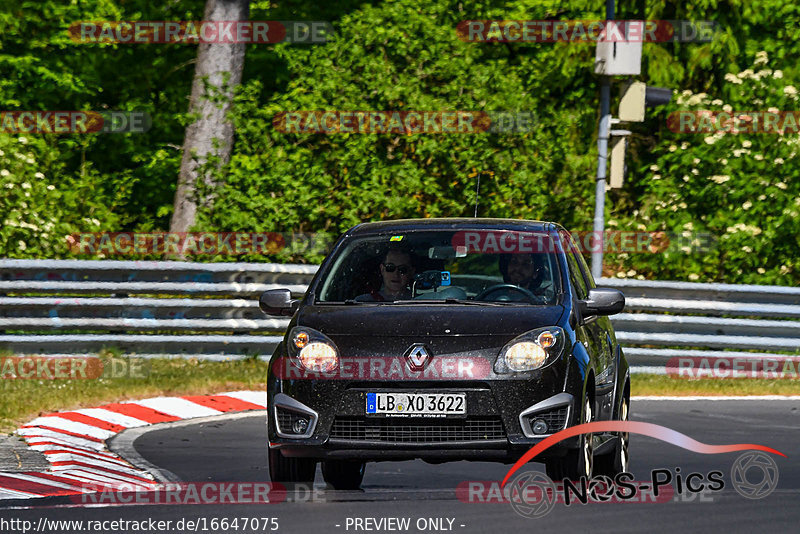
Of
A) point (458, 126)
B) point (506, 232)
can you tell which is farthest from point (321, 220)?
point (506, 232)

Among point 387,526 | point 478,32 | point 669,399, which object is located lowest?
point 669,399

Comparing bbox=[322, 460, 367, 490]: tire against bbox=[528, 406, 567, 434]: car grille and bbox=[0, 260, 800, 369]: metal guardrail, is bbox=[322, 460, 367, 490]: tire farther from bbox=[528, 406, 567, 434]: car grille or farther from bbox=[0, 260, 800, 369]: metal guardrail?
bbox=[0, 260, 800, 369]: metal guardrail

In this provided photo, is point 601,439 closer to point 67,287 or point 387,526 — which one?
point 387,526

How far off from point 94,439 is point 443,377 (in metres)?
4.14

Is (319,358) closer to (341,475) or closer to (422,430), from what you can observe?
(422,430)

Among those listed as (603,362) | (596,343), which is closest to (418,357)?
(596,343)

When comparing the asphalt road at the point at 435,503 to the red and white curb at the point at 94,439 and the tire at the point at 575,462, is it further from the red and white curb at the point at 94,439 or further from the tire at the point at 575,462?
the red and white curb at the point at 94,439

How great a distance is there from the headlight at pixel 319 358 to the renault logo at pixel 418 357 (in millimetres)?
395

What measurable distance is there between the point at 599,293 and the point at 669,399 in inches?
262

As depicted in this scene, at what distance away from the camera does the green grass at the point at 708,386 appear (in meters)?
16.5

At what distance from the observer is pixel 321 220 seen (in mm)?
19625

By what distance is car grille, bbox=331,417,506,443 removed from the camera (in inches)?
337

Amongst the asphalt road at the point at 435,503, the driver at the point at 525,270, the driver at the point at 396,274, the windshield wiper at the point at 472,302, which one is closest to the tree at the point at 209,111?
the asphalt road at the point at 435,503

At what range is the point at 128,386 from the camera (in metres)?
14.8
